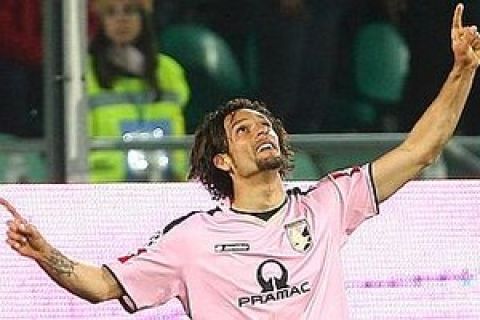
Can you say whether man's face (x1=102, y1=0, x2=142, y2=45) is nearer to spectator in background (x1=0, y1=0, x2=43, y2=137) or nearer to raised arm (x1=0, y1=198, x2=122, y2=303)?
spectator in background (x1=0, y1=0, x2=43, y2=137)

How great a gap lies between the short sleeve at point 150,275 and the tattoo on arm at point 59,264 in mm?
148

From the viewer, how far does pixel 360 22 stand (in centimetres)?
625

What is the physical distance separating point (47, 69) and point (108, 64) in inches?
17.7

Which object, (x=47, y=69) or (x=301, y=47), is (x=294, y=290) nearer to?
(x=47, y=69)

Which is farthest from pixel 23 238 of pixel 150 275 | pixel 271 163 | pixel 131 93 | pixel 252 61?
pixel 252 61

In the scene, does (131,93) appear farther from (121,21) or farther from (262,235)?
(262,235)

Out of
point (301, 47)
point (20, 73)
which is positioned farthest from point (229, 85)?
point (20, 73)

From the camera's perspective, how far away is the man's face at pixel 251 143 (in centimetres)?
433

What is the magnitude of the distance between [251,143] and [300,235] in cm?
29

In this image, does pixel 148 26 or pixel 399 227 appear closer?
pixel 399 227

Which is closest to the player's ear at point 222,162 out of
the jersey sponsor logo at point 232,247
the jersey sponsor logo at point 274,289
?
the jersey sponsor logo at point 232,247

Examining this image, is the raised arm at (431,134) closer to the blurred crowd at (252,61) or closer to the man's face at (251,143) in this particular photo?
the man's face at (251,143)

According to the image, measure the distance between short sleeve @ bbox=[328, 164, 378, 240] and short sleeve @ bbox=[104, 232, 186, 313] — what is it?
48 cm

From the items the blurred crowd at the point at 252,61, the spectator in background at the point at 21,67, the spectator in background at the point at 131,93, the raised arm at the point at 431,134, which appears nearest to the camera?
the raised arm at the point at 431,134
